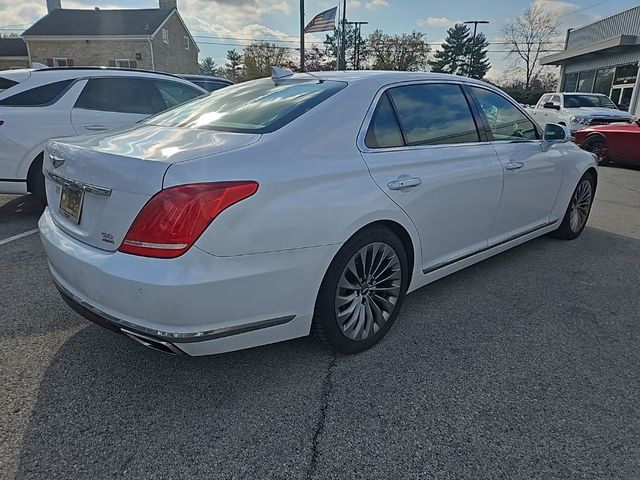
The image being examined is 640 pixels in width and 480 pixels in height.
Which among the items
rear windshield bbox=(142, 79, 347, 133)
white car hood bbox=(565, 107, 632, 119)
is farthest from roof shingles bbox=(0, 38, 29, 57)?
rear windshield bbox=(142, 79, 347, 133)

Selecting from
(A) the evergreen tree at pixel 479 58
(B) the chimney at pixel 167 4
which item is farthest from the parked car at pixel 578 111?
(A) the evergreen tree at pixel 479 58

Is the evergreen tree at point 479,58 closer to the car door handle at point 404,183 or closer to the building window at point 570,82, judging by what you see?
the building window at point 570,82

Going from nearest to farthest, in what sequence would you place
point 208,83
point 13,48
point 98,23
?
point 208,83, point 98,23, point 13,48

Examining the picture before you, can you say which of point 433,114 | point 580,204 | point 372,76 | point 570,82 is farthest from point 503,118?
point 570,82

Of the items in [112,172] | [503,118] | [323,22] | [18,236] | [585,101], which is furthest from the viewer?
[323,22]

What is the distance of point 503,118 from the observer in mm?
3873

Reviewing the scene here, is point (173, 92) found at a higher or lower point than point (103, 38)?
lower

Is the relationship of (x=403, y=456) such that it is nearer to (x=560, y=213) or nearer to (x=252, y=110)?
(x=252, y=110)

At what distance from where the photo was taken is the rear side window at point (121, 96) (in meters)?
5.48

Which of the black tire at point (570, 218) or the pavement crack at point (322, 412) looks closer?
the pavement crack at point (322, 412)

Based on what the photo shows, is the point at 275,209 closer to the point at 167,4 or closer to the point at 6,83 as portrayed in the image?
the point at 6,83

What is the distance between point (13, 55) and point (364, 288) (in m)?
43.2

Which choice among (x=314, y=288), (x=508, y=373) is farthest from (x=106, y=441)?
(x=508, y=373)

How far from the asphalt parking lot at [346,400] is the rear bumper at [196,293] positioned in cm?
39
